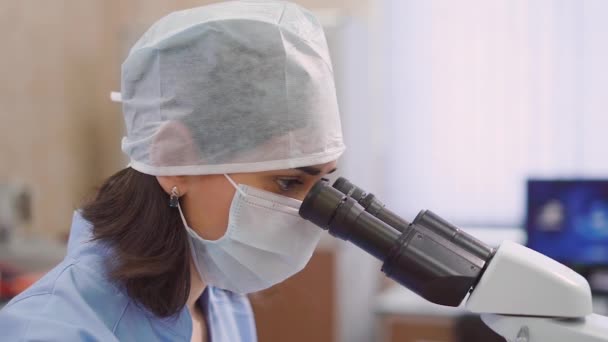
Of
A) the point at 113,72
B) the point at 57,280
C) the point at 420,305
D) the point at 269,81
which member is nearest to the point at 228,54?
the point at 269,81

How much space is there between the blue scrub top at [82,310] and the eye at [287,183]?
26 cm

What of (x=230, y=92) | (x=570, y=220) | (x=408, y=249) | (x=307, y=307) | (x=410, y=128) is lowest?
(x=307, y=307)

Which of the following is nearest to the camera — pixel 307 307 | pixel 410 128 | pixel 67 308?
pixel 67 308

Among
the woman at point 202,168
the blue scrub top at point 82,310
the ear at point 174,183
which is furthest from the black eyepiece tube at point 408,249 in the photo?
the blue scrub top at point 82,310

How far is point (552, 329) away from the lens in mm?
769

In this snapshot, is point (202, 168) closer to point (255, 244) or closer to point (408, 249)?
point (255, 244)

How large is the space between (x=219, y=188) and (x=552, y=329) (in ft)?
1.69

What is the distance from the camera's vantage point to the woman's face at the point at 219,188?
1.01 meters

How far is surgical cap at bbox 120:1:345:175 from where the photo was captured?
96 cm

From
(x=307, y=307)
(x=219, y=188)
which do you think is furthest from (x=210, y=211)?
(x=307, y=307)

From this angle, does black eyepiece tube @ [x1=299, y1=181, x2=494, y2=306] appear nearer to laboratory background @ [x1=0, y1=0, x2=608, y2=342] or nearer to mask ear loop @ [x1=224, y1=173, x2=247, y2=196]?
mask ear loop @ [x1=224, y1=173, x2=247, y2=196]

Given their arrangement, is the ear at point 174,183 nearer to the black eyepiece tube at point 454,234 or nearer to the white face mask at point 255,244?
the white face mask at point 255,244

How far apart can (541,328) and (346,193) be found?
1.08 ft

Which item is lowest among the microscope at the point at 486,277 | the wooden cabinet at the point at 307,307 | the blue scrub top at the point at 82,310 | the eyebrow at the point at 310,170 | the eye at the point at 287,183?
the wooden cabinet at the point at 307,307
